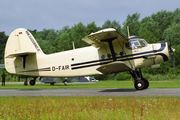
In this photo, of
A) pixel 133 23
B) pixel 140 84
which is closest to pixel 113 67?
pixel 140 84

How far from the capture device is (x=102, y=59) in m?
15.4

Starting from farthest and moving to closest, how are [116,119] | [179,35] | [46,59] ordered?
[179,35], [46,59], [116,119]

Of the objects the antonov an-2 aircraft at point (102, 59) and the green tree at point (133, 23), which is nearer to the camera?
the antonov an-2 aircraft at point (102, 59)

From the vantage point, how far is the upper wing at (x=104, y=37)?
43.1ft

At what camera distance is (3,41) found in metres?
94.8

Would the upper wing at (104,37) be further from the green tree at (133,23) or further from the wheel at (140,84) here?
the green tree at (133,23)

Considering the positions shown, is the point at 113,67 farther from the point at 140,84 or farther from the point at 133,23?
the point at 133,23

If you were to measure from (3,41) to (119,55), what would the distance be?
91125mm

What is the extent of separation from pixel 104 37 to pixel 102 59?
1972 mm

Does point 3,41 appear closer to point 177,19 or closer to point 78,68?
point 177,19

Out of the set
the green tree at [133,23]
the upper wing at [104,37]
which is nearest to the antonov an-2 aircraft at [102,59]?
the upper wing at [104,37]

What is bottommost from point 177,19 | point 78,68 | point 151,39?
point 78,68

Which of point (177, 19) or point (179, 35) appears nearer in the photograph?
point (179, 35)

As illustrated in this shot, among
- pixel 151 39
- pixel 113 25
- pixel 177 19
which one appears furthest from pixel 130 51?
pixel 113 25
